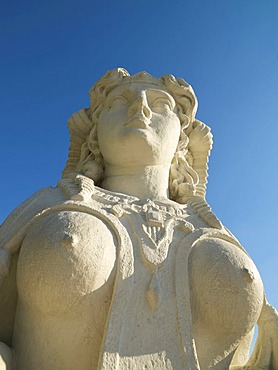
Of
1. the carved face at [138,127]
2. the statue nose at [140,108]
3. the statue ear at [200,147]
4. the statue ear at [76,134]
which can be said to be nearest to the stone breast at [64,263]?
the carved face at [138,127]

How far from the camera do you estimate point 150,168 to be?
473 centimetres

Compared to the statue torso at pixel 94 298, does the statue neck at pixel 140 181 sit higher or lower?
higher

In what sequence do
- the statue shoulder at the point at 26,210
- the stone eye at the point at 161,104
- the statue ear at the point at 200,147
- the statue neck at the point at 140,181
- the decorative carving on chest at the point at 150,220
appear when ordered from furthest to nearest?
the statue ear at the point at 200,147 < the stone eye at the point at 161,104 < the statue neck at the point at 140,181 < the statue shoulder at the point at 26,210 < the decorative carving on chest at the point at 150,220

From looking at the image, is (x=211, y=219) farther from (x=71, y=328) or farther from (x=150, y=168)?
(x=71, y=328)

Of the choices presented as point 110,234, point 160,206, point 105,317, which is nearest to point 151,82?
point 160,206

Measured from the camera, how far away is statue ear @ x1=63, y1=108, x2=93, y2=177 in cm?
555

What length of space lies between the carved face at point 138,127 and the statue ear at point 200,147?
512 millimetres

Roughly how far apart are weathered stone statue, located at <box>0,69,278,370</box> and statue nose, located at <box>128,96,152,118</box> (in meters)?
0.27

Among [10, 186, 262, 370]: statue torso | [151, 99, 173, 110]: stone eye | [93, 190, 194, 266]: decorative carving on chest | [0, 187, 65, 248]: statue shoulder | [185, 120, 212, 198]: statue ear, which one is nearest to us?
[10, 186, 262, 370]: statue torso

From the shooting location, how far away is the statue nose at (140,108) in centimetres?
477

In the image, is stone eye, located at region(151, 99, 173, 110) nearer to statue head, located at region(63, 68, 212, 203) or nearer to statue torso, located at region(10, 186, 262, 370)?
statue head, located at region(63, 68, 212, 203)

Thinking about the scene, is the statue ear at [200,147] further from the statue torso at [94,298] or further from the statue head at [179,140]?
the statue torso at [94,298]

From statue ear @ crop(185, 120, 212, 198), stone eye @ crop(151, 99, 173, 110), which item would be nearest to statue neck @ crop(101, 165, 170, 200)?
stone eye @ crop(151, 99, 173, 110)

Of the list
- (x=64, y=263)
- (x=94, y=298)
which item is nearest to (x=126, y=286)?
(x=94, y=298)
